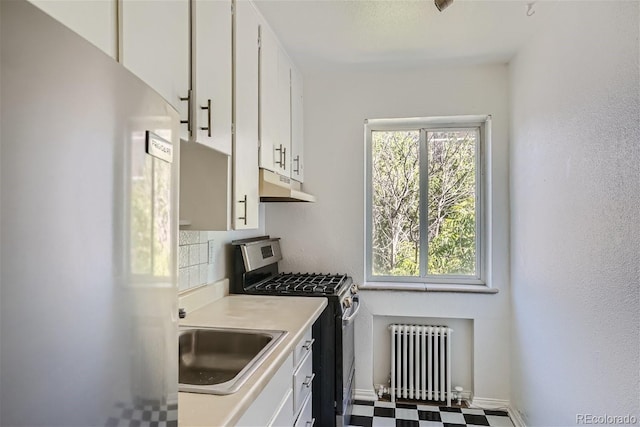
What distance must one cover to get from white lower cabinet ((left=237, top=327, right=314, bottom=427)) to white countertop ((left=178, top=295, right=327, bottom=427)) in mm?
80

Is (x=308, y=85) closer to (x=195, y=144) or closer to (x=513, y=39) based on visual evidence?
(x=513, y=39)

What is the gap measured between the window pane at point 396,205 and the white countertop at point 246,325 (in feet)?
3.53

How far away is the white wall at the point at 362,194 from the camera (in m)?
2.77

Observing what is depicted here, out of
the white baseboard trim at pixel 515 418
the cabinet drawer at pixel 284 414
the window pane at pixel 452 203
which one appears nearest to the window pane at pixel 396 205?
the window pane at pixel 452 203

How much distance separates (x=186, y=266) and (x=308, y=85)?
1.76 m

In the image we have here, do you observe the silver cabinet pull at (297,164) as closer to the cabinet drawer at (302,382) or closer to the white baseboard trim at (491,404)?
the cabinet drawer at (302,382)

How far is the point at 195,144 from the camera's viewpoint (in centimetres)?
133

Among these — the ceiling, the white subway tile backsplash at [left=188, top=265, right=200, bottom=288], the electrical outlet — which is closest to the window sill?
the electrical outlet

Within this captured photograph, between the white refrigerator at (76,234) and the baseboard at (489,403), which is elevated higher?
the white refrigerator at (76,234)

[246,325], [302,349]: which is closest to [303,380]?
[302,349]

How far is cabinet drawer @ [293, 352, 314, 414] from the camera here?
161 centimetres

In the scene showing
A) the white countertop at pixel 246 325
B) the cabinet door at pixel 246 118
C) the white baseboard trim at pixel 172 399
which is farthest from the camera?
the cabinet door at pixel 246 118

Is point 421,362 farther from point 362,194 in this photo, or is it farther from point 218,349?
point 218,349

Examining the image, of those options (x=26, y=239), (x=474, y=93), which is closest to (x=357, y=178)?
(x=474, y=93)
